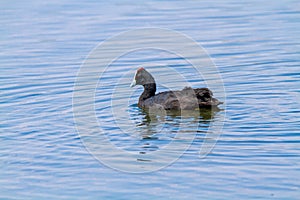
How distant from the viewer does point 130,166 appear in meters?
8.63

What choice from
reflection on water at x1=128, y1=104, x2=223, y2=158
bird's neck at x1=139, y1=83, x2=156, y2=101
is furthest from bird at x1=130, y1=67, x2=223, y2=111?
bird's neck at x1=139, y1=83, x2=156, y2=101

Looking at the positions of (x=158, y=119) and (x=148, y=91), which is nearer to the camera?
(x=158, y=119)

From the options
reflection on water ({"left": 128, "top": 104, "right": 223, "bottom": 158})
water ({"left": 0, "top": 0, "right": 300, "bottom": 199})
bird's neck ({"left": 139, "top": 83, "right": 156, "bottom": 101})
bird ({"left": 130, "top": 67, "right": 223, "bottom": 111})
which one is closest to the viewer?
water ({"left": 0, "top": 0, "right": 300, "bottom": 199})

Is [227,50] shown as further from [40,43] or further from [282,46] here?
[40,43]

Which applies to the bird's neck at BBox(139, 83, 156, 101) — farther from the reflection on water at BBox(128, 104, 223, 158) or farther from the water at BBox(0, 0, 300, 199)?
the water at BBox(0, 0, 300, 199)

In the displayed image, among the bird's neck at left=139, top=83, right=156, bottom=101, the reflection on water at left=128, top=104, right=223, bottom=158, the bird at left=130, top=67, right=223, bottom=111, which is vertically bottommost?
the reflection on water at left=128, top=104, right=223, bottom=158

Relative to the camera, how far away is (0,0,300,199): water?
795cm

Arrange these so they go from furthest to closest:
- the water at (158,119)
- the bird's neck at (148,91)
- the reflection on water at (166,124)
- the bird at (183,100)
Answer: the bird's neck at (148,91) < the bird at (183,100) < the reflection on water at (166,124) < the water at (158,119)

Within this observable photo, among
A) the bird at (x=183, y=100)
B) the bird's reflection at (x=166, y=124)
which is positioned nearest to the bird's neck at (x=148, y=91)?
the bird at (x=183, y=100)

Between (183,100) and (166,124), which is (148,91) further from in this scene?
(166,124)

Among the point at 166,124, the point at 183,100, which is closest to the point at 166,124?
the point at 166,124

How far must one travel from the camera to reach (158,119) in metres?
11.0

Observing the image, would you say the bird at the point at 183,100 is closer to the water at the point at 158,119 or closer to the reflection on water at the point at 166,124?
the reflection on water at the point at 166,124

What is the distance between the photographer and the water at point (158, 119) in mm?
7945
